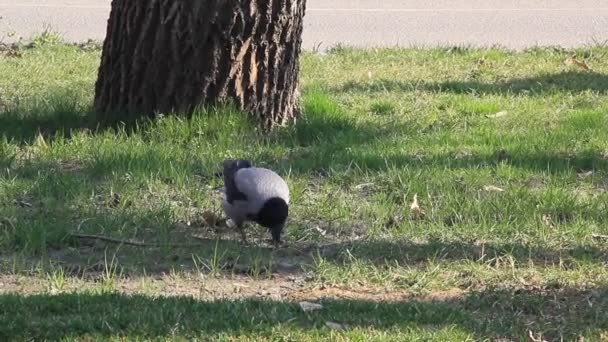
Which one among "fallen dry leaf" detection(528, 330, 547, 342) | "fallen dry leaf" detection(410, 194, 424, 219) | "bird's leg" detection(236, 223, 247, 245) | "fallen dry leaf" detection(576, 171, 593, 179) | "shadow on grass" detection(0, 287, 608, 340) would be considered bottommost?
"bird's leg" detection(236, 223, 247, 245)

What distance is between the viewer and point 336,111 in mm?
7609

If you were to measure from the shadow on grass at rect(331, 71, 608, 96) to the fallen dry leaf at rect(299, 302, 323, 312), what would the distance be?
384cm

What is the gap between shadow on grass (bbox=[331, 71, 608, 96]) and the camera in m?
8.44

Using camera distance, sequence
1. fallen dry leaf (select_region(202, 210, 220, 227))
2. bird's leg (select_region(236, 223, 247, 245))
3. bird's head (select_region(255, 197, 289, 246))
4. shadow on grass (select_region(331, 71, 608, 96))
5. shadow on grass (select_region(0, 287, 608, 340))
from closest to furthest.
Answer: shadow on grass (select_region(0, 287, 608, 340))
bird's head (select_region(255, 197, 289, 246))
bird's leg (select_region(236, 223, 247, 245))
fallen dry leaf (select_region(202, 210, 220, 227))
shadow on grass (select_region(331, 71, 608, 96))

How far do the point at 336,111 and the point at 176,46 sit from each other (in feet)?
3.92

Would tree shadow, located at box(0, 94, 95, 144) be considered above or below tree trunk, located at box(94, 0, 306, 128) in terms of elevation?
below

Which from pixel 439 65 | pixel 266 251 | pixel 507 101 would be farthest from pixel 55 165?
pixel 439 65

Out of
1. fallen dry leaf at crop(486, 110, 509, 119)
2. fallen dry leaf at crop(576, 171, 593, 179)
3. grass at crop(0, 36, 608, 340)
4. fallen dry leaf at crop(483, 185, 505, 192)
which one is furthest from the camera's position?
fallen dry leaf at crop(486, 110, 509, 119)

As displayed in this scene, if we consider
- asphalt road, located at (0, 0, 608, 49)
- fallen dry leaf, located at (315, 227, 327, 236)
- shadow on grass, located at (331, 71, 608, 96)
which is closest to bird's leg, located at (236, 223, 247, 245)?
fallen dry leaf, located at (315, 227, 327, 236)

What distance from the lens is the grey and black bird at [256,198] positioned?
5359mm

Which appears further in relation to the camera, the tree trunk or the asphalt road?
the asphalt road

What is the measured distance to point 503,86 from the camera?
862cm

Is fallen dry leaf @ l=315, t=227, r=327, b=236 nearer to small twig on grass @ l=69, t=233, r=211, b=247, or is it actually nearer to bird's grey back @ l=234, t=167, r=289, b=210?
bird's grey back @ l=234, t=167, r=289, b=210

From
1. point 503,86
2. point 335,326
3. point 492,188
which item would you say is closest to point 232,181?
point 335,326
